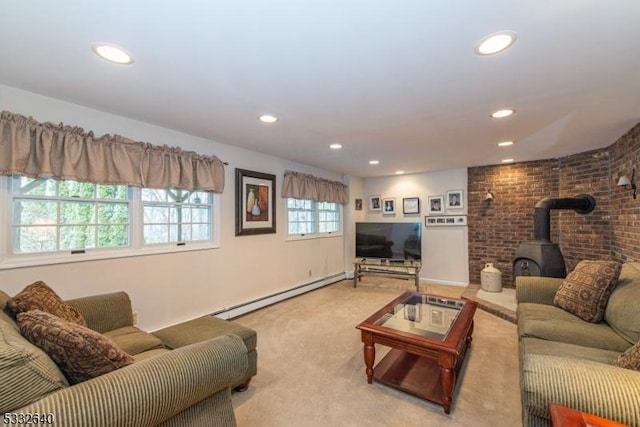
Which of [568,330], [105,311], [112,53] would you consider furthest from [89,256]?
[568,330]

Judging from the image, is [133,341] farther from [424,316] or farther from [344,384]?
[424,316]

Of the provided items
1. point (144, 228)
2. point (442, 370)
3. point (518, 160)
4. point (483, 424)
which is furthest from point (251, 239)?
point (518, 160)

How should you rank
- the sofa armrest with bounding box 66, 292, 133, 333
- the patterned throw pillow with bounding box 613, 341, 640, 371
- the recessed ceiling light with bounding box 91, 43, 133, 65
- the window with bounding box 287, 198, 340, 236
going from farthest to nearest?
the window with bounding box 287, 198, 340, 236 < the sofa armrest with bounding box 66, 292, 133, 333 < the recessed ceiling light with bounding box 91, 43, 133, 65 < the patterned throw pillow with bounding box 613, 341, 640, 371

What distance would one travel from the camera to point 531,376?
1274mm

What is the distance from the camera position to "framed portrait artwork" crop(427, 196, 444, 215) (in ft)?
18.3

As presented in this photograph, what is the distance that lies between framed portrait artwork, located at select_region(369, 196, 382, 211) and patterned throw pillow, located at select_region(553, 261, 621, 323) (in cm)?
393

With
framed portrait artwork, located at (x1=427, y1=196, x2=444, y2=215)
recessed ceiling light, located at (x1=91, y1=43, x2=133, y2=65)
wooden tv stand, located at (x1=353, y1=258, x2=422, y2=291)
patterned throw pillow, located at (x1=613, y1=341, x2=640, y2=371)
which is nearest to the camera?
patterned throw pillow, located at (x1=613, y1=341, x2=640, y2=371)

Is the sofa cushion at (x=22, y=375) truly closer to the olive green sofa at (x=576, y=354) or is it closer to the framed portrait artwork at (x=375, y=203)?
the olive green sofa at (x=576, y=354)

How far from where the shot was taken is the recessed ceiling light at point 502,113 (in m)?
2.49

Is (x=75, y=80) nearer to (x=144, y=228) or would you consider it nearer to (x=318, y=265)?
(x=144, y=228)

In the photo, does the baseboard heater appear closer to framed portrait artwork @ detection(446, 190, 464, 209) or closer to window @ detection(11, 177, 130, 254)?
window @ detection(11, 177, 130, 254)

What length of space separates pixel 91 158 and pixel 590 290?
4.13m

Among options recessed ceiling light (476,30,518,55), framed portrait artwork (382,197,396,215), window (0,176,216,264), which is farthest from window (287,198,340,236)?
recessed ceiling light (476,30,518,55)

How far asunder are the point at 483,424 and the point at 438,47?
2.24 metres
